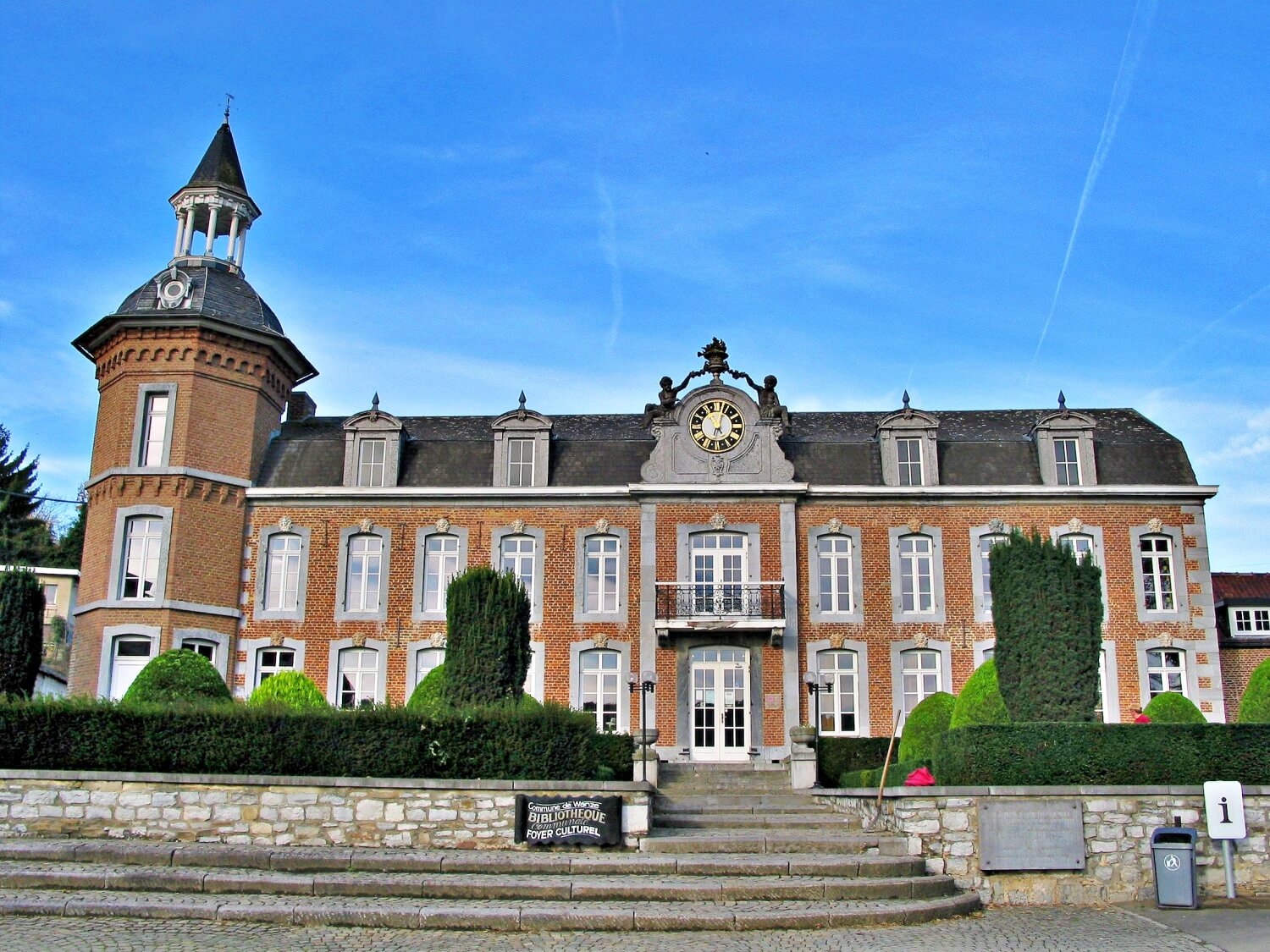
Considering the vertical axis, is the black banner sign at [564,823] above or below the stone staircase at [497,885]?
above

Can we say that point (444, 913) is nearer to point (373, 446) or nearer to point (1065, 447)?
point (373, 446)

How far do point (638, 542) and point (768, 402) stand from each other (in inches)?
166

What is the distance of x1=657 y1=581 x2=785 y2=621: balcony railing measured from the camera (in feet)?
79.6

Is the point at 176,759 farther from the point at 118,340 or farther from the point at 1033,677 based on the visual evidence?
the point at 118,340

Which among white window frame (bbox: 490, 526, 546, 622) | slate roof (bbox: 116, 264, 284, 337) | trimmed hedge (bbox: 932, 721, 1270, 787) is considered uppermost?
slate roof (bbox: 116, 264, 284, 337)

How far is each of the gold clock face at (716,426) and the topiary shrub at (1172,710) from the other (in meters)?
9.80

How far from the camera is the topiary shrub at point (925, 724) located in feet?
64.5

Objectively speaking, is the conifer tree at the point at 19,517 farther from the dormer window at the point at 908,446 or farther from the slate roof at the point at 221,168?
the dormer window at the point at 908,446

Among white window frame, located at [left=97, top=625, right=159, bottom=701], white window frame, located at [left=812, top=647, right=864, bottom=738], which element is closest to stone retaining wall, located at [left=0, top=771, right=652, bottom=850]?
white window frame, located at [left=97, top=625, right=159, bottom=701]

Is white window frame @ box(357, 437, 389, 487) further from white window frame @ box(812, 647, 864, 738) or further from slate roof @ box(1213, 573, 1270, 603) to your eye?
slate roof @ box(1213, 573, 1270, 603)

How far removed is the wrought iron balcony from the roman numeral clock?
2354mm

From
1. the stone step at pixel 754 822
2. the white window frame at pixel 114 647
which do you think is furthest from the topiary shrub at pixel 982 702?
the white window frame at pixel 114 647

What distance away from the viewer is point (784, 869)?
12914mm

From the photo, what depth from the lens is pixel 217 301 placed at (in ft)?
86.2
